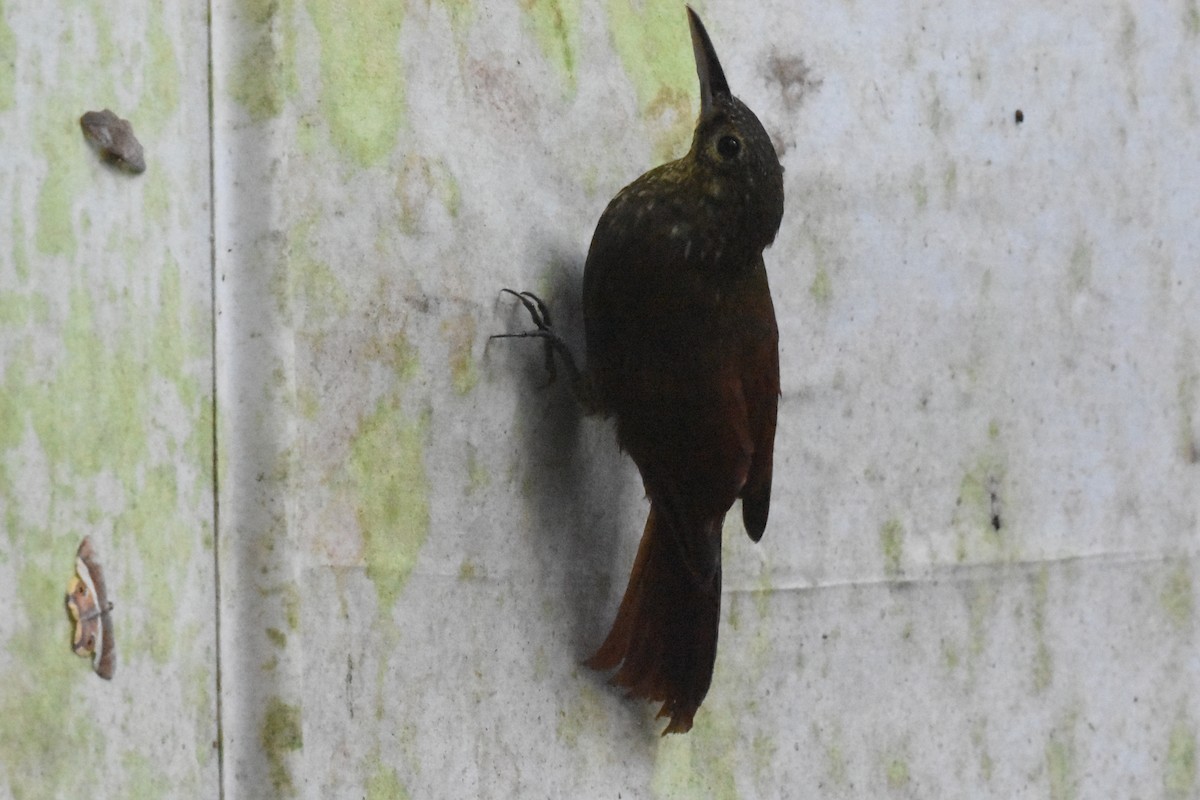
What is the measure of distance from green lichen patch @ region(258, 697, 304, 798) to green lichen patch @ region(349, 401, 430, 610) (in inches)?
8.1

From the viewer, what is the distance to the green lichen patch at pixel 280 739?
181 cm

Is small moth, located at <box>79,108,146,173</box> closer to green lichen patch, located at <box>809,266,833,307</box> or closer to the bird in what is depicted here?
the bird

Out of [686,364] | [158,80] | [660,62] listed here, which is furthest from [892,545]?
[158,80]

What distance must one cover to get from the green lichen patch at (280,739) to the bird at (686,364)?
59cm

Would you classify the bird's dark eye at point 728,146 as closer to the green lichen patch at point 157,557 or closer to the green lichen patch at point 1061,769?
the green lichen patch at point 157,557

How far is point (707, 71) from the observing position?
2328 mm

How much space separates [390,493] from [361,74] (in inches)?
22.7

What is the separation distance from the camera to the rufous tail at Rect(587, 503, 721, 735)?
2.27 metres

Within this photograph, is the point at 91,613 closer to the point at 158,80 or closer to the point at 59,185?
the point at 59,185

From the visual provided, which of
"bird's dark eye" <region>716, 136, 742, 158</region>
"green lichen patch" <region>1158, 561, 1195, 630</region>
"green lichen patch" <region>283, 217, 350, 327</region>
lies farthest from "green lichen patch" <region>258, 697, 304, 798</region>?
"green lichen patch" <region>1158, 561, 1195, 630</region>

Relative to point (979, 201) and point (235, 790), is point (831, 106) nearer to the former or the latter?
point (979, 201)

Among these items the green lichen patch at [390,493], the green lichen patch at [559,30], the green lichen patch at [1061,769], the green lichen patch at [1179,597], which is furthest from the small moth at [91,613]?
the green lichen patch at [1179,597]

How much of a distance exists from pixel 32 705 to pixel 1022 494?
2135 millimetres

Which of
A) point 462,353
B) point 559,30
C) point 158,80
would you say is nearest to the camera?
point 158,80
